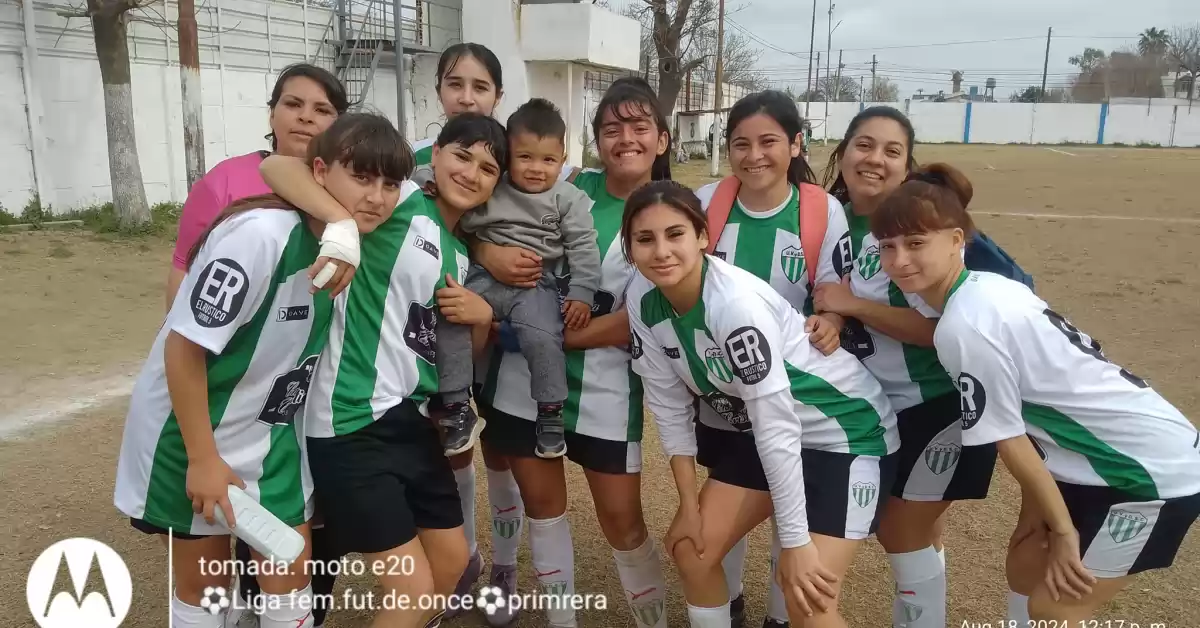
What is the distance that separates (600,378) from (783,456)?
0.73m

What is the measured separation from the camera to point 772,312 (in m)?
2.42

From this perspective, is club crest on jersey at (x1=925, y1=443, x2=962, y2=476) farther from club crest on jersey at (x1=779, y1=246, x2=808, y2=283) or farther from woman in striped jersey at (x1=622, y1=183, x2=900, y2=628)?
club crest on jersey at (x1=779, y1=246, x2=808, y2=283)

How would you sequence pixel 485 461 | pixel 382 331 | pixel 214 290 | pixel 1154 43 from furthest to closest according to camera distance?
pixel 1154 43 → pixel 485 461 → pixel 382 331 → pixel 214 290

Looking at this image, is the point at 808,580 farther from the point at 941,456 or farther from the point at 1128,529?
the point at 1128,529

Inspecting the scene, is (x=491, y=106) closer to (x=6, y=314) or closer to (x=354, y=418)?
(x=354, y=418)

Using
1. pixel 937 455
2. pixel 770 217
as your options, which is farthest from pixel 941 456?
pixel 770 217

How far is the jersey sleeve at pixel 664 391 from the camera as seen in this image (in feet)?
8.56

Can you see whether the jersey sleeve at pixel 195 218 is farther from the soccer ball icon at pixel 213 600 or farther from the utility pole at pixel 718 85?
the utility pole at pixel 718 85

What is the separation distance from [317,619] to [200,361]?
3.88 feet

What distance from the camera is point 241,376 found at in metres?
2.20

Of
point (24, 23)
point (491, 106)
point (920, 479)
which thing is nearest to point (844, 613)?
point (920, 479)

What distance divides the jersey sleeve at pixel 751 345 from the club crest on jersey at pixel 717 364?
42 millimetres

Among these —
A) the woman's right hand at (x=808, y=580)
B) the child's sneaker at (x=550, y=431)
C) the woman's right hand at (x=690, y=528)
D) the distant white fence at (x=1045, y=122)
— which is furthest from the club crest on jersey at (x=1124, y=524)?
the distant white fence at (x=1045, y=122)

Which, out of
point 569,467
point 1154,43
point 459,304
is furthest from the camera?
point 1154,43
